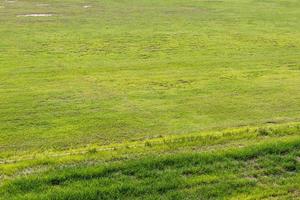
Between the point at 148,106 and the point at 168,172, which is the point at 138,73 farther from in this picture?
the point at 168,172

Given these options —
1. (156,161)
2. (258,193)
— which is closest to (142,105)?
(156,161)

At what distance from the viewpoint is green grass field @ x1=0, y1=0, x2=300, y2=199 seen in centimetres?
1195

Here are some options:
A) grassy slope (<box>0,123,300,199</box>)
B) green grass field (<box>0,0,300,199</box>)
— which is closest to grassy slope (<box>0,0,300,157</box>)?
green grass field (<box>0,0,300,199</box>)

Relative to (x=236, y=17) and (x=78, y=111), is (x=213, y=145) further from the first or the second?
(x=236, y=17)

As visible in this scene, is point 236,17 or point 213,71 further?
point 236,17

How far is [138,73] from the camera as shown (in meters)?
27.1

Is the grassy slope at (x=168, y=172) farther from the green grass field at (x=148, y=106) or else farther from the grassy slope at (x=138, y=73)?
the grassy slope at (x=138, y=73)

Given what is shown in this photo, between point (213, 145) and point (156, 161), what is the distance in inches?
91.3

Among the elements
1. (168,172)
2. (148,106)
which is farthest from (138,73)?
(168,172)

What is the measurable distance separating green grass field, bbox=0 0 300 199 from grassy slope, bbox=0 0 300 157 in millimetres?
71

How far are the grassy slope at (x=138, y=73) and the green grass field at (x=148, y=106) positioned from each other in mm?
71

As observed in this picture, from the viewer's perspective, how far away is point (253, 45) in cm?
3553

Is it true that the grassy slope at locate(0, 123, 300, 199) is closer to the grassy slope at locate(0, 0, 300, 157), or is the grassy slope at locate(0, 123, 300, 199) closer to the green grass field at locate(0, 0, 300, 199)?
the green grass field at locate(0, 0, 300, 199)

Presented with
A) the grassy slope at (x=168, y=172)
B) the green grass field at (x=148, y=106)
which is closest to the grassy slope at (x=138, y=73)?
the green grass field at (x=148, y=106)
